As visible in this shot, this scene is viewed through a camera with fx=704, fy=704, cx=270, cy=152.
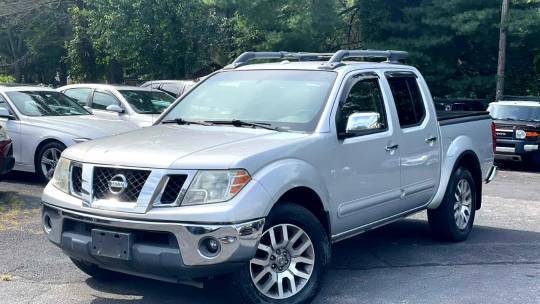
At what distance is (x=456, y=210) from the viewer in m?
7.64

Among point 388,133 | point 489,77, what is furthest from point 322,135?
point 489,77

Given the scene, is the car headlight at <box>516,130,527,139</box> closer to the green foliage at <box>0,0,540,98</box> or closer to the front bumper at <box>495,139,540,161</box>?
the front bumper at <box>495,139,540,161</box>

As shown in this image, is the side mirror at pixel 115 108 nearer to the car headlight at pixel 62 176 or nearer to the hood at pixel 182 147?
the hood at pixel 182 147

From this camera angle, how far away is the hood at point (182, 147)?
4703 mm

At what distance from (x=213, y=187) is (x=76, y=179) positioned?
1.19m

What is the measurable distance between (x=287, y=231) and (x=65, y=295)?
1.86 m

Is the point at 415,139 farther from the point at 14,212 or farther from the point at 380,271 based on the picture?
the point at 14,212

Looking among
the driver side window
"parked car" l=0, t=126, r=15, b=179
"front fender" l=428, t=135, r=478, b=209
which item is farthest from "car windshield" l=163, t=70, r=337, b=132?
"parked car" l=0, t=126, r=15, b=179

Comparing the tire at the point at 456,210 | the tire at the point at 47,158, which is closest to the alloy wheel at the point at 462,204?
the tire at the point at 456,210

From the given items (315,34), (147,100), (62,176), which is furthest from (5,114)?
(315,34)

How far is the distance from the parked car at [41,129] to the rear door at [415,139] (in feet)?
16.0

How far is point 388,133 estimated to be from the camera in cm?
629

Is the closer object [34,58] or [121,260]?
[121,260]

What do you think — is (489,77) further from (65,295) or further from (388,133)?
(65,295)
